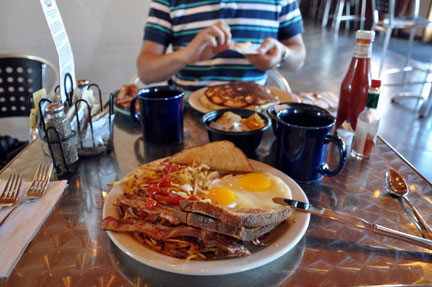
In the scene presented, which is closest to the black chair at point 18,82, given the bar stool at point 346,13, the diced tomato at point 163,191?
the diced tomato at point 163,191

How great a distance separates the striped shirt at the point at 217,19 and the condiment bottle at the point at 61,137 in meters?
1.21

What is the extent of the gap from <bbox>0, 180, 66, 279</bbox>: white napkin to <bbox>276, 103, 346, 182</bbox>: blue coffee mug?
749 millimetres

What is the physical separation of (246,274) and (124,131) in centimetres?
97

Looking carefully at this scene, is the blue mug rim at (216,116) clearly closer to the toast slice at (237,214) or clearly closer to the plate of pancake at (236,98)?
the plate of pancake at (236,98)

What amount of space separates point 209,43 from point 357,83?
87 cm

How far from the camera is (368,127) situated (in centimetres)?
124

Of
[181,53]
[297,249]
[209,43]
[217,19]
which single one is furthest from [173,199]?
[217,19]

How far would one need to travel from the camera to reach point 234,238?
31.0 inches

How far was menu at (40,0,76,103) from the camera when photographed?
1.05m

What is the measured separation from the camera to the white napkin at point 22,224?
0.80 meters

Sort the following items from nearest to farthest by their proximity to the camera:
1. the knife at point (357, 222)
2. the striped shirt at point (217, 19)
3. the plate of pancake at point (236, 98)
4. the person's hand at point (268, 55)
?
the knife at point (357, 222), the plate of pancake at point (236, 98), the person's hand at point (268, 55), the striped shirt at point (217, 19)

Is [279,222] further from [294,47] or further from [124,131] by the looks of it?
[294,47]

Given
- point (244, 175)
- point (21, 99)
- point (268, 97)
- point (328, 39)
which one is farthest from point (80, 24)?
point (328, 39)

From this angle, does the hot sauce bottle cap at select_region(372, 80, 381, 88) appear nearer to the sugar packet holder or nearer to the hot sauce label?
the hot sauce label
